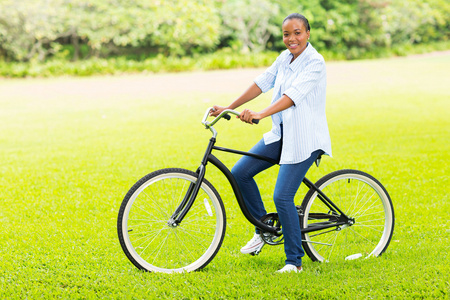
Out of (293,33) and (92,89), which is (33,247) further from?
(92,89)

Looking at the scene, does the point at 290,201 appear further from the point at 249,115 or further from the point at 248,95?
the point at 248,95

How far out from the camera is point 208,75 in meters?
24.2

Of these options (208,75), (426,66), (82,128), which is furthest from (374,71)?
(82,128)

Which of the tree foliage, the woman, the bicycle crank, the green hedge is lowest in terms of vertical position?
the green hedge

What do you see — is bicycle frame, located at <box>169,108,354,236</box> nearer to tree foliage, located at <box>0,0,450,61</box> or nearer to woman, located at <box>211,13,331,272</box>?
woman, located at <box>211,13,331,272</box>

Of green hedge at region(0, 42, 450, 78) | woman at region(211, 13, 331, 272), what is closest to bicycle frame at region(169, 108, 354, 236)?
woman at region(211, 13, 331, 272)

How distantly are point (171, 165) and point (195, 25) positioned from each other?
22.5 meters

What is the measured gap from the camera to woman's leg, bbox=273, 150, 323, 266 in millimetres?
3545

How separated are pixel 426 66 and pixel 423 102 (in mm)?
11725

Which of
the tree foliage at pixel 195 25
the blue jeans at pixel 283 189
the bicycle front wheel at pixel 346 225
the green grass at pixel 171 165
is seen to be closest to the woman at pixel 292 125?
the blue jeans at pixel 283 189

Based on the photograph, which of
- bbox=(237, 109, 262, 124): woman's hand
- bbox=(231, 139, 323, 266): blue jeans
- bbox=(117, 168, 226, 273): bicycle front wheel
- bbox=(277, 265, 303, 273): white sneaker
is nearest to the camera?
bbox=(237, 109, 262, 124): woman's hand

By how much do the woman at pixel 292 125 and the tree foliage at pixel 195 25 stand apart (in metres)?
→ 23.9

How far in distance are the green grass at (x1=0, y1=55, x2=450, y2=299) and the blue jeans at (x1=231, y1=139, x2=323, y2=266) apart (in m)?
0.22

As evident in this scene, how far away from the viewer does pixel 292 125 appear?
3520 millimetres
